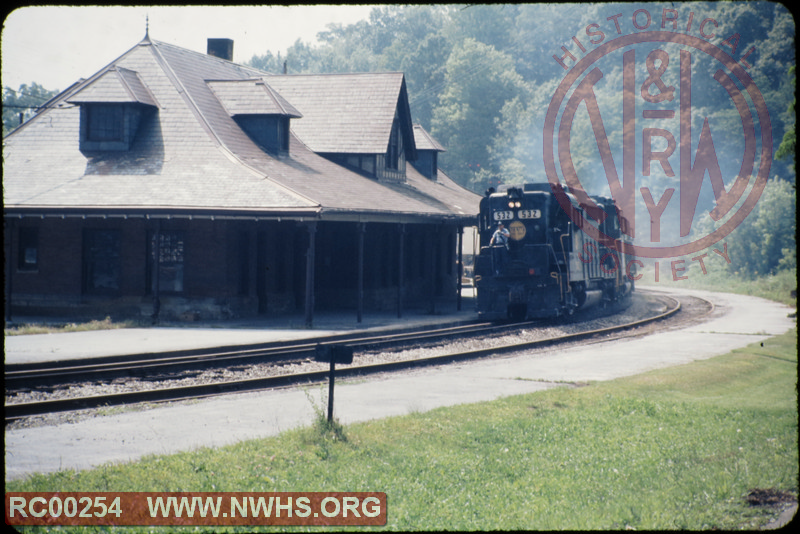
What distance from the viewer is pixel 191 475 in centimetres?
700

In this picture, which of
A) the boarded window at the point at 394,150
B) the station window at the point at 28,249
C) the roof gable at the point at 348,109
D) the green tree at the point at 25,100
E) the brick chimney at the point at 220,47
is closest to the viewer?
the station window at the point at 28,249

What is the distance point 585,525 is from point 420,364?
9402mm

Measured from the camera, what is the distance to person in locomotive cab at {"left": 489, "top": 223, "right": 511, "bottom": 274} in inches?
861

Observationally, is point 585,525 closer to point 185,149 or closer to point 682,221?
point 185,149

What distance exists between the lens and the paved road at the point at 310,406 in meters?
8.24

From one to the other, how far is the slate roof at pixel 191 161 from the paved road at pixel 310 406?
7.87 m

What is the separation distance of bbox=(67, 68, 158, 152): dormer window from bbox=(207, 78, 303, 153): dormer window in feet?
10.5

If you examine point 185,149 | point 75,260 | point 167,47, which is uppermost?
point 167,47

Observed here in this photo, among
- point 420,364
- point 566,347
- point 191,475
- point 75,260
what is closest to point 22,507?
point 191,475

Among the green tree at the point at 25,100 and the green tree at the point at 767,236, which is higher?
the green tree at the point at 25,100

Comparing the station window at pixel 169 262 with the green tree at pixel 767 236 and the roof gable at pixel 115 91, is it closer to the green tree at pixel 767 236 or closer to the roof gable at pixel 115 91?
the roof gable at pixel 115 91

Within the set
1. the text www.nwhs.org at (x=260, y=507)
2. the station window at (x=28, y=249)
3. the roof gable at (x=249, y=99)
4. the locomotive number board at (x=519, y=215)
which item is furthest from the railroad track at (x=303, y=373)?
the station window at (x=28, y=249)

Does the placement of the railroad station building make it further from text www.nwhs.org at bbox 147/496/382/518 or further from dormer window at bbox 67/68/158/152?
text www.nwhs.org at bbox 147/496/382/518

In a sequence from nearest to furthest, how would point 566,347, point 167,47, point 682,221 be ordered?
point 566,347
point 167,47
point 682,221
